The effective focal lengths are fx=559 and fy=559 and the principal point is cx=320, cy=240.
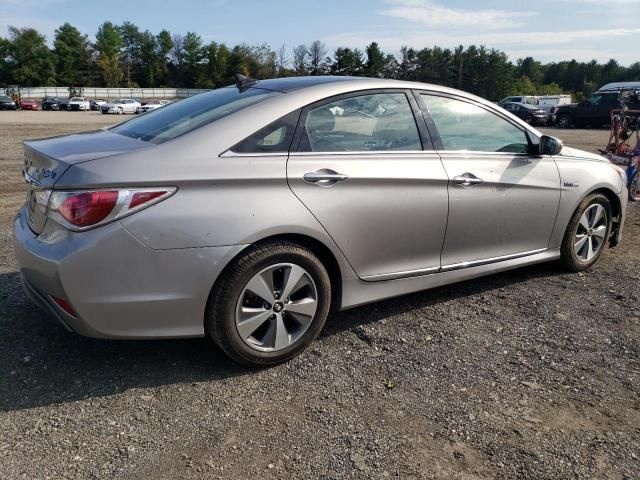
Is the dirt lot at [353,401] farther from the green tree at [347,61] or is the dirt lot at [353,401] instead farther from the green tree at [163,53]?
the green tree at [163,53]

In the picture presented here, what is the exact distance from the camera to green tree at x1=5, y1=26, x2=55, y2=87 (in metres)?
96.8

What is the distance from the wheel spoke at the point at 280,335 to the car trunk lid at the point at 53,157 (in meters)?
1.17

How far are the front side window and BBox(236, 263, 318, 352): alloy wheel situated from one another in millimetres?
742

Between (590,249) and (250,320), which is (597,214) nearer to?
(590,249)

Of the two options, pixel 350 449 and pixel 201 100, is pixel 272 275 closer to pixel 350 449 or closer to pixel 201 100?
pixel 350 449

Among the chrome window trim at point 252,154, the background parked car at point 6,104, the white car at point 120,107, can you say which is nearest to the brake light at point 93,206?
the chrome window trim at point 252,154

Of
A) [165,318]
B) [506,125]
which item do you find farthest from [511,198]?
[165,318]

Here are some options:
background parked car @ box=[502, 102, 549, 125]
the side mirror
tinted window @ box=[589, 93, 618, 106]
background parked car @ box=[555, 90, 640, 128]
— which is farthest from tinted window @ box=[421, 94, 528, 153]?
background parked car @ box=[502, 102, 549, 125]

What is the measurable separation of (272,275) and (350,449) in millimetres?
1011

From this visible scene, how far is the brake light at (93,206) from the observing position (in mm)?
2637

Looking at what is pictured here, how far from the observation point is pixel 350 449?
2.48m

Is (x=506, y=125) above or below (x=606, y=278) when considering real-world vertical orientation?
above

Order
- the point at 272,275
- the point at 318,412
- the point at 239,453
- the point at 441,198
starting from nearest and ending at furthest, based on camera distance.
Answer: the point at 239,453, the point at 318,412, the point at 272,275, the point at 441,198

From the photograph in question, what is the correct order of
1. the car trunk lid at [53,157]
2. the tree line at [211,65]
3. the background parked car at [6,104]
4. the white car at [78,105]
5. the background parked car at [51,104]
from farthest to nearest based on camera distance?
the tree line at [211,65] < the background parked car at [51,104] < the white car at [78,105] < the background parked car at [6,104] < the car trunk lid at [53,157]
